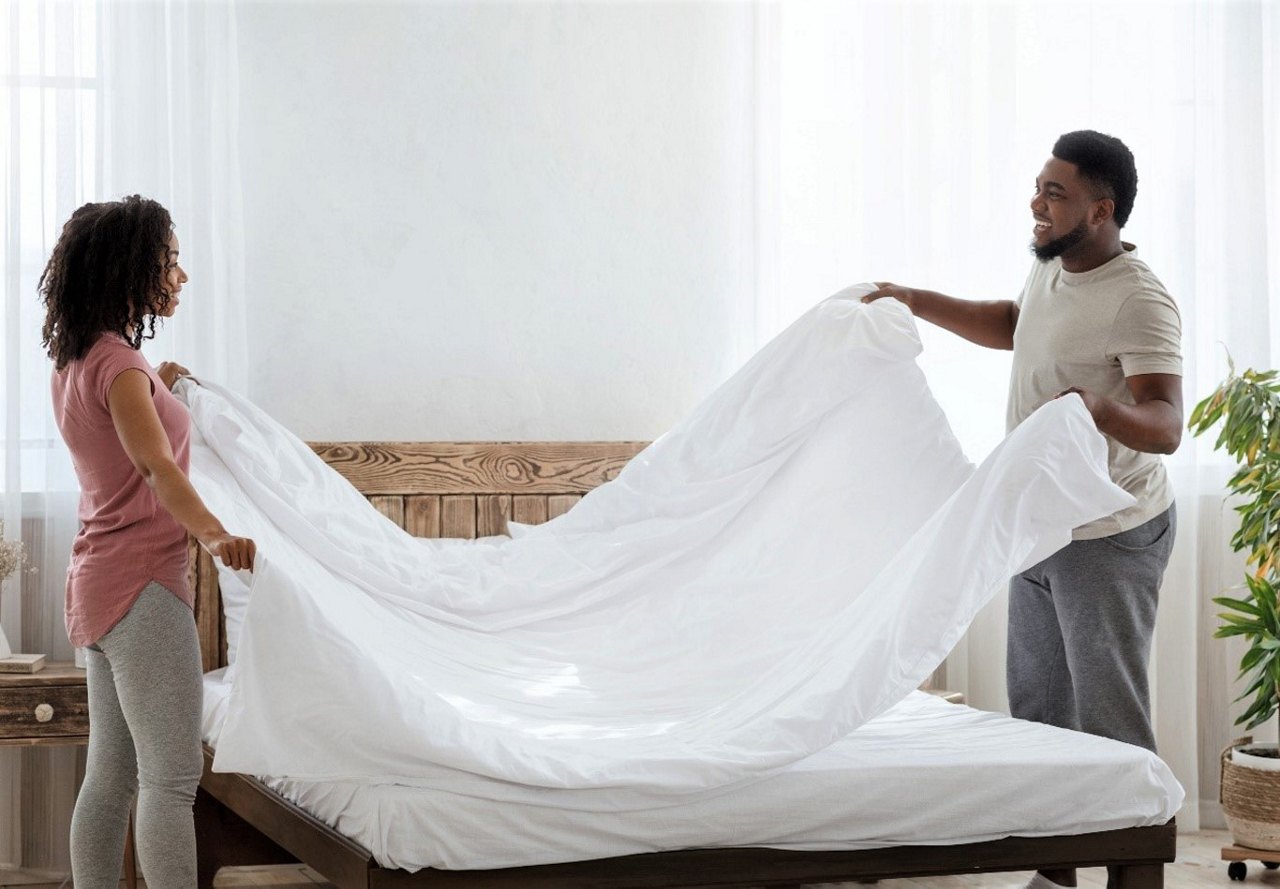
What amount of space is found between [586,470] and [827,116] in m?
1.30

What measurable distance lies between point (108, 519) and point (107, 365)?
25cm

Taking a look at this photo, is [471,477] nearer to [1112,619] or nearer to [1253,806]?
[1112,619]

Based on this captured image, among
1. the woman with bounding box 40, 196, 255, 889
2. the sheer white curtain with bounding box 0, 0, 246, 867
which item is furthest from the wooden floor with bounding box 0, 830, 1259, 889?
the woman with bounding box 40, 196, 255, 889

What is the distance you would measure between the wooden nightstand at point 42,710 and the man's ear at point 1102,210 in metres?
2.43

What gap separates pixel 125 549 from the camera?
2.18m

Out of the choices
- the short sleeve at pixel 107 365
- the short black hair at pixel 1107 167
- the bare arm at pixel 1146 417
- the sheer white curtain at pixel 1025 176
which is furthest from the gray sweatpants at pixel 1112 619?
the short sleeve at pixel 107 365

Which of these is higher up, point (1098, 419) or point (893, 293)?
point (893, 293)

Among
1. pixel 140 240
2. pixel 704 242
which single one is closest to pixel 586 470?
pixel 704 242

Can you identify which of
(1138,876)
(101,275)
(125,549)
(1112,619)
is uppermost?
(101,275)

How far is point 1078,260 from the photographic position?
9.36 ft

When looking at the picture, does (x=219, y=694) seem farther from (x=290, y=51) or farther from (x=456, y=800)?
(x=290, y=51)

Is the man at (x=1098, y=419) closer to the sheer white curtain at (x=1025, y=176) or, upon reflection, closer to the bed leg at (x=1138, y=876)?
the bed leg at (x=1138, y=876)

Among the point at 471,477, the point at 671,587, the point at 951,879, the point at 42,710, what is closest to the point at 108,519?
the point at 42,710

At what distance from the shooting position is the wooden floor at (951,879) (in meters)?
3.45
